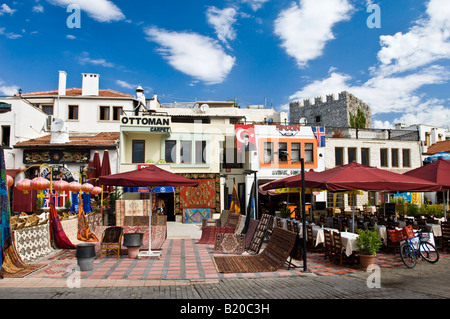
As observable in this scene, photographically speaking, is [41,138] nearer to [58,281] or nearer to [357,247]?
[58,281]

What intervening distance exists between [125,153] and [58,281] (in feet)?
57.0

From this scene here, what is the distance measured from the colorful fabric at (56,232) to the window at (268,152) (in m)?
16.8

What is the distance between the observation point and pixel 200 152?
24.7m

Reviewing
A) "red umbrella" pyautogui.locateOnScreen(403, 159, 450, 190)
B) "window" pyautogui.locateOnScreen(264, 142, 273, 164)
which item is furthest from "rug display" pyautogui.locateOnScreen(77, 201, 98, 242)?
"window" pyautogui.locateOnScreen(264, 142, 273, 164)

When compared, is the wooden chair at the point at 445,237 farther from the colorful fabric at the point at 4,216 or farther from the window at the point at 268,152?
the window at the point at 268,152

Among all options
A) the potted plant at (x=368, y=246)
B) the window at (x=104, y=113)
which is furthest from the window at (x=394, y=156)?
the window at (x=104, y=113)

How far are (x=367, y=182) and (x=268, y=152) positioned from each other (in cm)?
1598

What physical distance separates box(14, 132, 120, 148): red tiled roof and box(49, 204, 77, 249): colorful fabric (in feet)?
41.9

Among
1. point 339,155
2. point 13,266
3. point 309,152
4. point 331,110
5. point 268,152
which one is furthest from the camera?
point 331,110

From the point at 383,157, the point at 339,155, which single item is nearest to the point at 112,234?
the point at 339,155

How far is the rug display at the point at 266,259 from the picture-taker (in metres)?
8.49

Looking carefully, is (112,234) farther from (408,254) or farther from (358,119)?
(358,119)

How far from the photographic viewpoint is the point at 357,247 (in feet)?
29.5

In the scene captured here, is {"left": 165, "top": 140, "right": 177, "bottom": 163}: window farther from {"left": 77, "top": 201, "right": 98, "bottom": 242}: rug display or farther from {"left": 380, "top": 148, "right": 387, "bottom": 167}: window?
{"left": 380, "top": 148, "right": 387, "bottom": 167}: window
